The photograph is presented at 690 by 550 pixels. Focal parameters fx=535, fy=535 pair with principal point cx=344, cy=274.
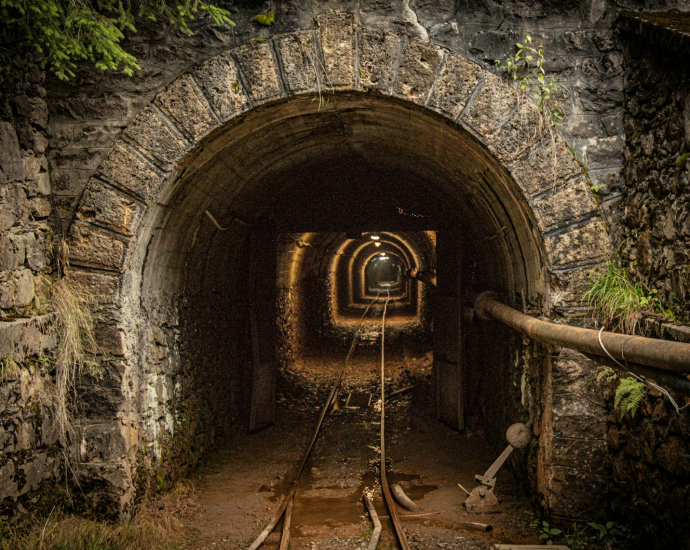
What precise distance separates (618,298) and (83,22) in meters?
4.17

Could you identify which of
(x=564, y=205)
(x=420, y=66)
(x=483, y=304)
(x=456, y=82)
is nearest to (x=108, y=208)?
(x=420, y=66)

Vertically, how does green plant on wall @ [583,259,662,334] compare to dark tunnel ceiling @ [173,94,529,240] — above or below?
below

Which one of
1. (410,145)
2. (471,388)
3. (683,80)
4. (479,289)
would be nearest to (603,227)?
(683,80)

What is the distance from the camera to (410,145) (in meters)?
5.55

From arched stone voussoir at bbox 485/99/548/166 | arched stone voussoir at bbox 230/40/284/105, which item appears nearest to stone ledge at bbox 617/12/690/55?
arched stone voussoir at bbox 485/99/548/166

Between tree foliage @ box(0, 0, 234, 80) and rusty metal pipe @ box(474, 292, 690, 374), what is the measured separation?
3.23m

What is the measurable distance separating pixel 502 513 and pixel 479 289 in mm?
3215

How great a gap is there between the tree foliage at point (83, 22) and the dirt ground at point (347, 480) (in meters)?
3.91

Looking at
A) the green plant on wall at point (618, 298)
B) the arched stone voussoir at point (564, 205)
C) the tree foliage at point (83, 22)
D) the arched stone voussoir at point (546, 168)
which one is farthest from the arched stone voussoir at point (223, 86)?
the green plant on wall at point (618, 298)

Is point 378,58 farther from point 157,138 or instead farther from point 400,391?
point 400,391

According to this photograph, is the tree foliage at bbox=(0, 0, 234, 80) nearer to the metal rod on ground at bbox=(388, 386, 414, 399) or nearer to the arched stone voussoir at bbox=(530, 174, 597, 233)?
the arched stone voussoir at bbox=(530, 174, 597, 233)

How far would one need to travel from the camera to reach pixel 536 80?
4234 millimetres

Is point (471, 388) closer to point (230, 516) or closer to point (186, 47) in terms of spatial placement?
point (230, 516)

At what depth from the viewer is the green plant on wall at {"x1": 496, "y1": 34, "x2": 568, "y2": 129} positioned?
13.7ft
